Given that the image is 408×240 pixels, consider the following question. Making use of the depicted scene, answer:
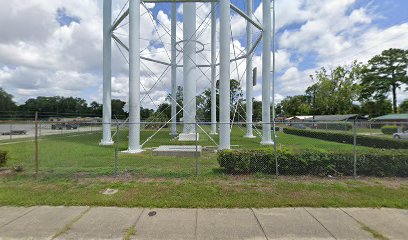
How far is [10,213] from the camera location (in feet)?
15.1

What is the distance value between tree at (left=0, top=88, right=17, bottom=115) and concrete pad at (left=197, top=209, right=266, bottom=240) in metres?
86.9

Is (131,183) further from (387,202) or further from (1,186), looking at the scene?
(387,202)

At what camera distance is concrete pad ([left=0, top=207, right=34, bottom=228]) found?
4.31 metres

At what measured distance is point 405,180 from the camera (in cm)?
673

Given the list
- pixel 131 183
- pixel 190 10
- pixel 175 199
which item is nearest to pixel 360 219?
pixel 175 199

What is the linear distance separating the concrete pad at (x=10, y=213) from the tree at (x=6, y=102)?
275ft

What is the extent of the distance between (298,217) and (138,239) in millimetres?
2879

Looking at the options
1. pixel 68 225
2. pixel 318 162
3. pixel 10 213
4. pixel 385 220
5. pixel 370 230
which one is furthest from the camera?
pixel 318 162

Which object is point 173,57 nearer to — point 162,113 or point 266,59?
point 266,59

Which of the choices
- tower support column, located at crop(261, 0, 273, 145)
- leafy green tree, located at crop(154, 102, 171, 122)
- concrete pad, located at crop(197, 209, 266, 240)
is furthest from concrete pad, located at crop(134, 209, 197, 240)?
leafy green tree, located at crop(154, 102, 171, 122)

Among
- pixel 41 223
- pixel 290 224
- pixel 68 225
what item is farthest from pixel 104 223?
pixel 290 224

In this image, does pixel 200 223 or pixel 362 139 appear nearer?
pixel 200 223

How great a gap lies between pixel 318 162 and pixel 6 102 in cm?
9224

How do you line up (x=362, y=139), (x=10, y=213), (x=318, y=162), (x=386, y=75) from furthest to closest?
1. (x=386, y=75)
2. (x=362, y=139)
3. (x=318, y=162)
4. (x=10, y=213)
